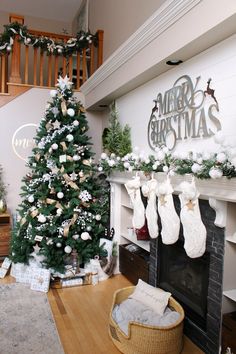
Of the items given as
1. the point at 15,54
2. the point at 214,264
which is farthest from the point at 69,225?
the point at 15,54

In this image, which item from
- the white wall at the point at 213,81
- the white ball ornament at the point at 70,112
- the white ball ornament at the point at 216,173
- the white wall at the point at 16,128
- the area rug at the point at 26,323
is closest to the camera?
Answer: the white ball ornament at the point at 216,173

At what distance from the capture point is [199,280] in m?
2.61

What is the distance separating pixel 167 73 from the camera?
9.55 ft

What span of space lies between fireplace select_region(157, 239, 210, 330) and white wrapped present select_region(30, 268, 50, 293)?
4.36ft

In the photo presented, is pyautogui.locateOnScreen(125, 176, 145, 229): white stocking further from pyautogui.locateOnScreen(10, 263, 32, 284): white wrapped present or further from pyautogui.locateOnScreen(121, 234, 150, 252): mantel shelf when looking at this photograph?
pyautogui.locateOnScreen(10, 263, 32, 284): white wrapped present

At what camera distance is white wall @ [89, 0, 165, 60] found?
11.6 feet

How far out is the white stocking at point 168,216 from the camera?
2336 millimetres

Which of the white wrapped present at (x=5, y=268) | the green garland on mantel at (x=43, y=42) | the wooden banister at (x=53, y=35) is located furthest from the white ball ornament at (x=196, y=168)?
the wooden banister at (x=53, y=35)

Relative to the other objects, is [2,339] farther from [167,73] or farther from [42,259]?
[167,73]

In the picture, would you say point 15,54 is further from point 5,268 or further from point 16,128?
point 5,268

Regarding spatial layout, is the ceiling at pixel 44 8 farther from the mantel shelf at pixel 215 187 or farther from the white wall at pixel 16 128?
the mantel shelf at pixel 215 187

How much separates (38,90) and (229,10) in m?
3.57

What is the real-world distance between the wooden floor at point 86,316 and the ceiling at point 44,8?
18.2 ft

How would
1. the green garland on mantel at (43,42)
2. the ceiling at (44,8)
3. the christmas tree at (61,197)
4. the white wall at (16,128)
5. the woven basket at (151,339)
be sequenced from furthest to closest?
Result: the ceiling at (44,8)
the white wall at (16,128)
the green garland on mantel at (43,42)
the christmas tree at (61,197)
the woven basket at (151,339)
